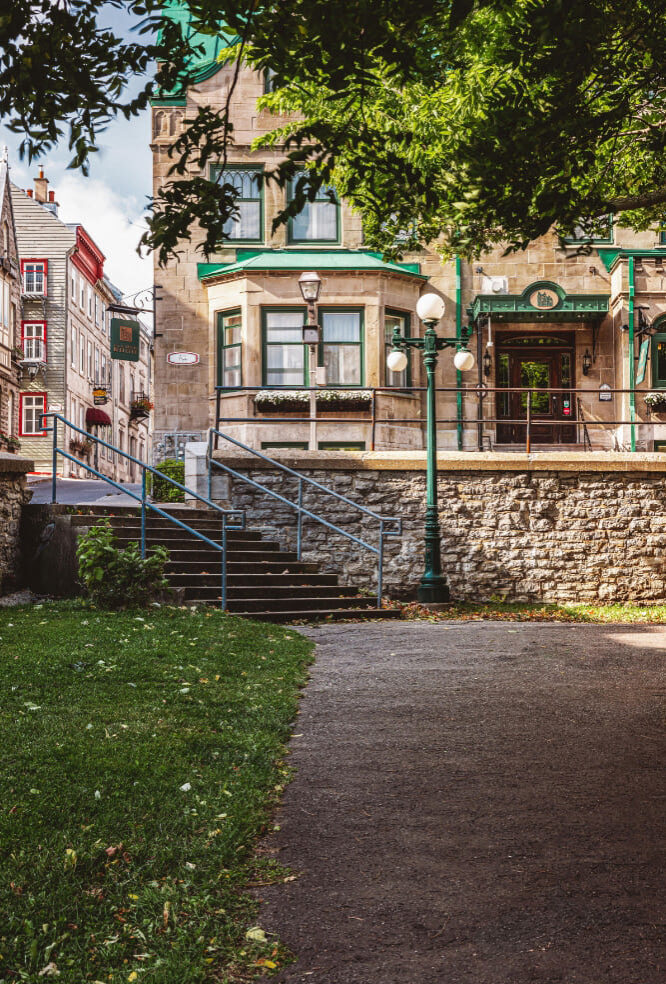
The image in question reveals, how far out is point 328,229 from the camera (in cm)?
2277

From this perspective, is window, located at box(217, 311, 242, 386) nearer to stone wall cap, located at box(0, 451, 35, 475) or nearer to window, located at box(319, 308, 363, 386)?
window, located at box(319, 308, 363, 386)

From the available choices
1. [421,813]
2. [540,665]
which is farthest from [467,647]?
[421,813]

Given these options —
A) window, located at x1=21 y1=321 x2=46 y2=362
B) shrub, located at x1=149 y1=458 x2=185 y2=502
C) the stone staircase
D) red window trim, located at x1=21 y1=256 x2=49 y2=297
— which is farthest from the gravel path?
red window trim, located at x1=21 y1=256 x2=49 y2=297

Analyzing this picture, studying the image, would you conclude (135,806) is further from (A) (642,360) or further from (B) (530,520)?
(A) (642,360)

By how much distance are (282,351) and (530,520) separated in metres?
8.76

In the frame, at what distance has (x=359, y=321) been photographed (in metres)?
22.1

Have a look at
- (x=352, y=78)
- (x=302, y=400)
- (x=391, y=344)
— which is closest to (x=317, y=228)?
(x=391, y=344)

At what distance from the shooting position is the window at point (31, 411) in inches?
1731

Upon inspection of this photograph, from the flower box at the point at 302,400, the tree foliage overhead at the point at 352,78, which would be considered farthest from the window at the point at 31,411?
the tree foliage overhead at the point at 352,78

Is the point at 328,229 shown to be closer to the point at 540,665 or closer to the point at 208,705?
the point at 540,665

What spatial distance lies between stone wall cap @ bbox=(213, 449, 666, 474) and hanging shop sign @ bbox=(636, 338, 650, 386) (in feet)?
22.1

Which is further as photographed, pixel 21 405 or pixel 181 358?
pixel 21 405

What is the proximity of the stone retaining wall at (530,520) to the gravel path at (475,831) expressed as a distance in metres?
7.31

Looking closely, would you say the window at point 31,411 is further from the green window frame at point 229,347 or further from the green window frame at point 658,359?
the green window frame at point 658,359
